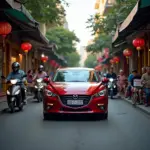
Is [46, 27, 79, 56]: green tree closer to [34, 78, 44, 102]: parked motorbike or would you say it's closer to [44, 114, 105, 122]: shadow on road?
[34, 78, 44, 102]: parked motorbike

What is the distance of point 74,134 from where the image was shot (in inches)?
352

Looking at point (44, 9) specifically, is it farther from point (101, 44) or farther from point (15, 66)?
point (101, 44)

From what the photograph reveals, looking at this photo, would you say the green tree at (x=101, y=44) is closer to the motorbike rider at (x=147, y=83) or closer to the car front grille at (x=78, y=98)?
the motorbike rider at (x=147, y=83)

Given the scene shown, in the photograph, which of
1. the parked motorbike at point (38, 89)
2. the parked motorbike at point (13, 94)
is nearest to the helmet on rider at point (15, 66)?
the parked motorbike at point (13, 94)

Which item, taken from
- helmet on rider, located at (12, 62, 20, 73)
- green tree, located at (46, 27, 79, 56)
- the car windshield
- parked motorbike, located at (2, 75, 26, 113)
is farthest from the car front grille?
green tree, located at (46, 27, 79, 56)

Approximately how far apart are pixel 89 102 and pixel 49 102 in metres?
1.11

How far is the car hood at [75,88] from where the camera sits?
A: 439 inches

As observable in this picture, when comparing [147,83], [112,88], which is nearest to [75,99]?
[147,83]

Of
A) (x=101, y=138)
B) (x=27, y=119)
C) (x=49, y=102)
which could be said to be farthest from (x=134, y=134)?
(x=27, y=119)

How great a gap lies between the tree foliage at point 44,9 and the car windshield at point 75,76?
11628 mm

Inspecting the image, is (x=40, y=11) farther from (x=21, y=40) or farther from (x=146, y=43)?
(x=146, y=43)

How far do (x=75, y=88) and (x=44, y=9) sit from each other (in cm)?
1550

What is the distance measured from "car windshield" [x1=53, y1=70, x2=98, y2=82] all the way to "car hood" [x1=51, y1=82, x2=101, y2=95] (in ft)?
2.17

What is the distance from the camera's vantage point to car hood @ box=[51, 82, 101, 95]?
36.6 ft
